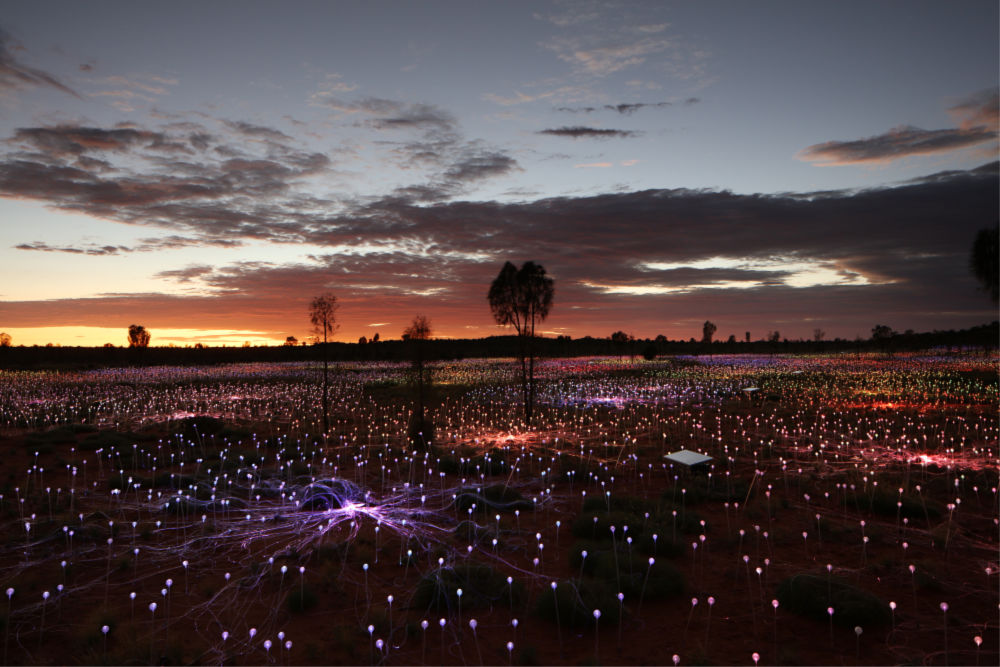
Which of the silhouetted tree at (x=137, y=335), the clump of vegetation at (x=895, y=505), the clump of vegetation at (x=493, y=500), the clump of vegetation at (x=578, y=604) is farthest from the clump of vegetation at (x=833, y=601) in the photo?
the silhouetted tree at (x=137, y=335)

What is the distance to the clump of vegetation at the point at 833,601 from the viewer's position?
5.98 meters

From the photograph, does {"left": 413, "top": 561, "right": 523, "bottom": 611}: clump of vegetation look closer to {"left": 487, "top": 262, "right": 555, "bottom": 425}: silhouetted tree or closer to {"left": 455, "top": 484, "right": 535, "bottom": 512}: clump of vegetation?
{"left": 455, "top": 484, "right": 535, "bottom": 512}: clump of vegetation

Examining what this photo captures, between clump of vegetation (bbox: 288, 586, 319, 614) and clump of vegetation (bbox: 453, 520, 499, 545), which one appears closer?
clump of vegetation (bbox: 288, 586, 319, 614)

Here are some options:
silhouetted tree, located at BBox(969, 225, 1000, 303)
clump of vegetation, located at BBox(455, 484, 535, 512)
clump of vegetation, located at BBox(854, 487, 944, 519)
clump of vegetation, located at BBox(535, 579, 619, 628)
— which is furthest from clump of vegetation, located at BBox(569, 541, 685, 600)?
silhouetted tree, located at BBox(969, 225, 1000, 303)

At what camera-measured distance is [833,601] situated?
20.2 ft

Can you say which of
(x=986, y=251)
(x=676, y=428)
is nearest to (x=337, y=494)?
(x=676, y=428)

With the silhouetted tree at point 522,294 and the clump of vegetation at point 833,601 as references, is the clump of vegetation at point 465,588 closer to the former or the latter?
the clump of vegetation at point 833,601

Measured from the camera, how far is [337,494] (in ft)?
34.9

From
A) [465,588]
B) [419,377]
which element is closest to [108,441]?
[419,377]

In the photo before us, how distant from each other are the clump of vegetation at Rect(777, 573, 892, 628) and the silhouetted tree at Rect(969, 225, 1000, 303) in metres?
41.8

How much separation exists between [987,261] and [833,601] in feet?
141

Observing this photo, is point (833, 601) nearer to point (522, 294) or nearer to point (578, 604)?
point (578, 604)

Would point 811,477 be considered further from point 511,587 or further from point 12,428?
point 12,428

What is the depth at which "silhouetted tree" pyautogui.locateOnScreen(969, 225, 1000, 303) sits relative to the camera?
120 feet
